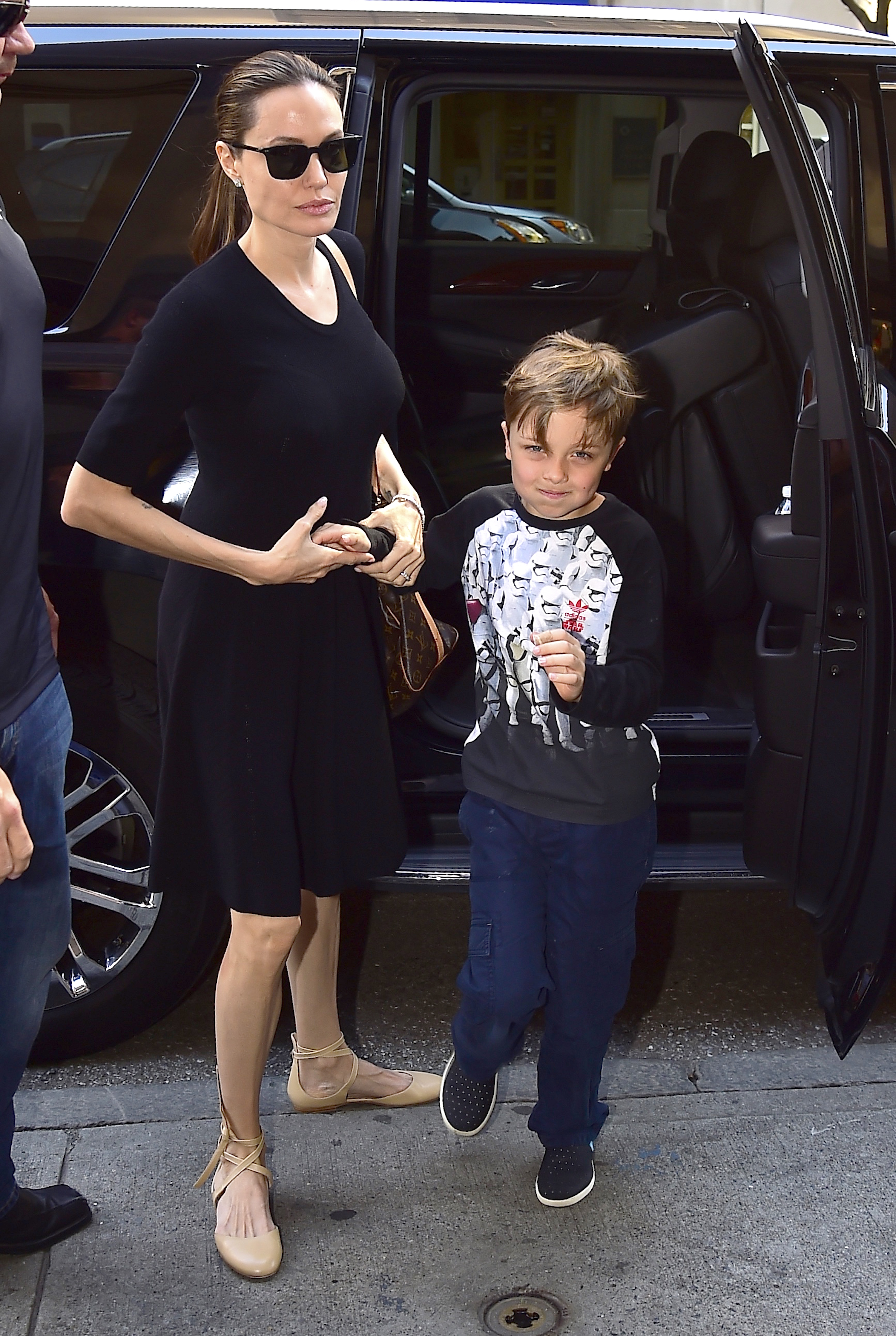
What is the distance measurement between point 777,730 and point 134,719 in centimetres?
116

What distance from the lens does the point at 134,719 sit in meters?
2.60

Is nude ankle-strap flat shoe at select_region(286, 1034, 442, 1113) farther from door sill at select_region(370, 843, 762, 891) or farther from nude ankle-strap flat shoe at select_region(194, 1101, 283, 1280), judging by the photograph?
door sill at select_region(370, 843, 762, 891)

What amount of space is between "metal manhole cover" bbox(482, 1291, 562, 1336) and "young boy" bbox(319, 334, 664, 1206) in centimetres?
22

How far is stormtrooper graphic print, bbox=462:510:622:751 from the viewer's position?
2082 millimetres

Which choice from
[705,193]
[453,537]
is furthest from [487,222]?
[453,537]

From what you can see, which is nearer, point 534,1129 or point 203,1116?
point 534,1129

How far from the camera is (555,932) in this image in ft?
7.29

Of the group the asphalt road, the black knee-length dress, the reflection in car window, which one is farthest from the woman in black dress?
the reflection in car window

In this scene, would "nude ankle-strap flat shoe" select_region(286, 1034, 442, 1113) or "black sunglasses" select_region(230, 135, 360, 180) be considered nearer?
"black sunglasses" select_region(230, 135, 360, 180)

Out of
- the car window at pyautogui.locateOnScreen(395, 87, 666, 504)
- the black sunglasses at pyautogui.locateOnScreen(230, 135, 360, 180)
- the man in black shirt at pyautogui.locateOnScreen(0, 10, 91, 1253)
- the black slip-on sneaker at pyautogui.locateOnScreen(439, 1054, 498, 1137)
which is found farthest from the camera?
the car window at pyautogui.locateOnScreen(395, 87, 666, 504)

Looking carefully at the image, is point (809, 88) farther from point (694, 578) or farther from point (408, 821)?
point (408, 821)

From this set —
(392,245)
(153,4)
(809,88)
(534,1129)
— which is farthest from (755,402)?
(534,1129)

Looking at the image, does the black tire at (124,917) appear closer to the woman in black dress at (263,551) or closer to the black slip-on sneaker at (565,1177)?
the woman in black dress at (263,551)

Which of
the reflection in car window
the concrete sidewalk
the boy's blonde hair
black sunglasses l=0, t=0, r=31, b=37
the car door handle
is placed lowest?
the concrete sidewalk
